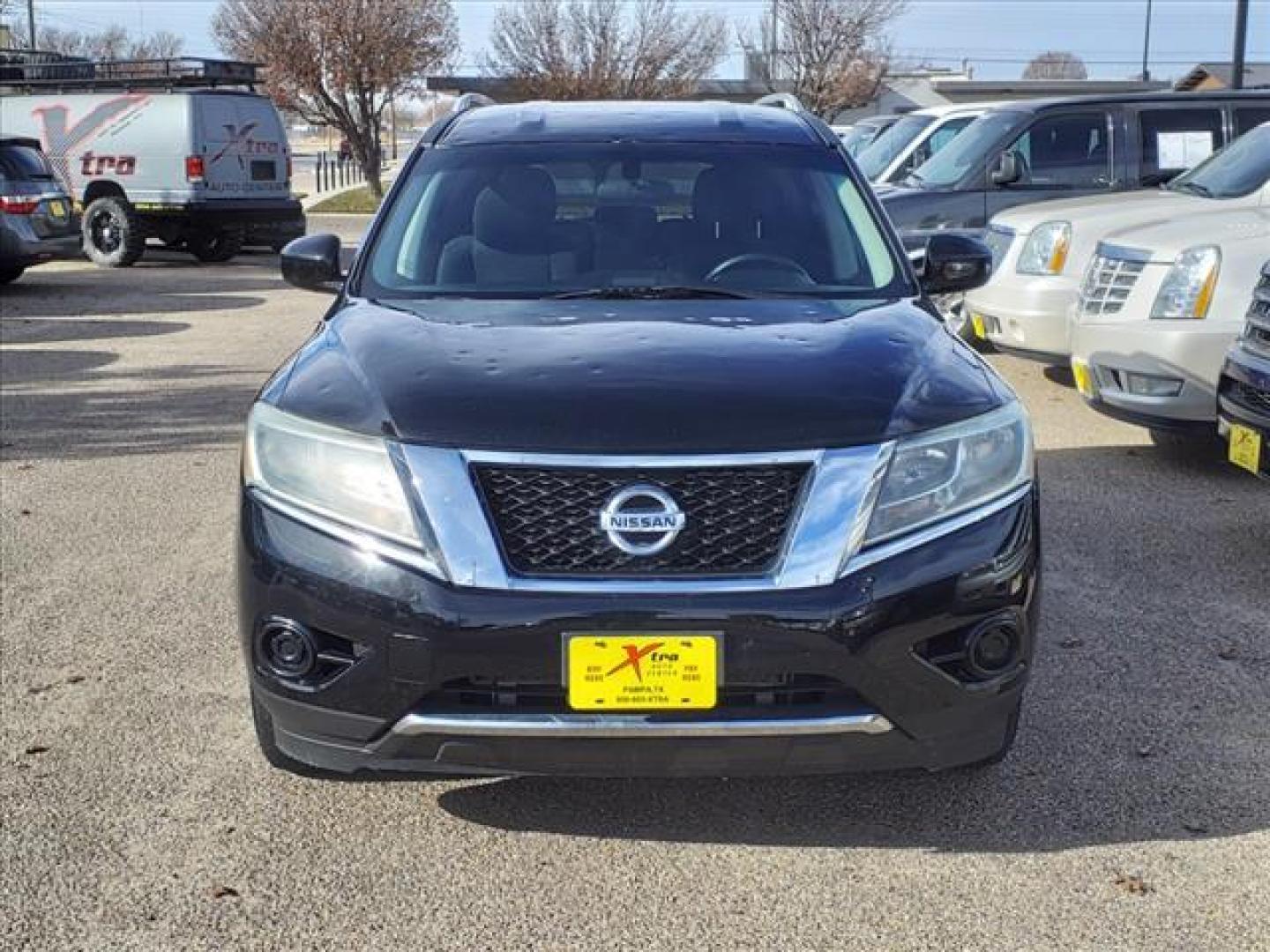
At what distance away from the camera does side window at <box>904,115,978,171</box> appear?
14.3m

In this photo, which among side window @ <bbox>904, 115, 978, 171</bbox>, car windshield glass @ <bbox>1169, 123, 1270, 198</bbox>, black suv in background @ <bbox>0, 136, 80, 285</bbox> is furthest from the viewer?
black suv in background @ <bbox>0, 136, 80, 285</bbox>

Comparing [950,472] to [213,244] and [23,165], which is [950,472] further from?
[213,244]

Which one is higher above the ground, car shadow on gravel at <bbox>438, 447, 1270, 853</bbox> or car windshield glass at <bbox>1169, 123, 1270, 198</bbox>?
car windshield glass at <bbox>1169, 123, 1270, 198</bbox>

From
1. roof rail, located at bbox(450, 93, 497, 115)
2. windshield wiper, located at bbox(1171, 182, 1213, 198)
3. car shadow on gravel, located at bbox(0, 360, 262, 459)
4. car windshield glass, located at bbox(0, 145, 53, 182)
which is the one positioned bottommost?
car shadow on gravel, located at bbox(0, 360, 262, 459)

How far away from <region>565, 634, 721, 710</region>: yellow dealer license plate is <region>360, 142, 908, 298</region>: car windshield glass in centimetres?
146

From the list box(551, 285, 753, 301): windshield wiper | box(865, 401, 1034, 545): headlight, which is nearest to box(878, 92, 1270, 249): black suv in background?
box(551, 285, 753, 301): windshield wiper

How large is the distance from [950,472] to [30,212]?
46.2ft

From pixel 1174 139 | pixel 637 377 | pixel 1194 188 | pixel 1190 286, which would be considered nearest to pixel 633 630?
pixel 637 377

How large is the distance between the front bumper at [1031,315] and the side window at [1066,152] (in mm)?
2577

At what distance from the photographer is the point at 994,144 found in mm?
11586

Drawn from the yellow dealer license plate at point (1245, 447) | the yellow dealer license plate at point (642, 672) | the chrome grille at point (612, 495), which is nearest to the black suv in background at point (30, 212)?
the yellow dealer license plate at point (1245, 447)

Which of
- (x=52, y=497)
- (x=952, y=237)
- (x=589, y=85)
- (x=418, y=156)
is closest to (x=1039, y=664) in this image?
(x=952, y=237)

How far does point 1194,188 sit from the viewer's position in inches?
363

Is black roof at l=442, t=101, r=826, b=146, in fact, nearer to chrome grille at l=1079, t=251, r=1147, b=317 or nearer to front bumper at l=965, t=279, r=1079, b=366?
chrome grille at l=1079, t=251, r=1147, b=317
